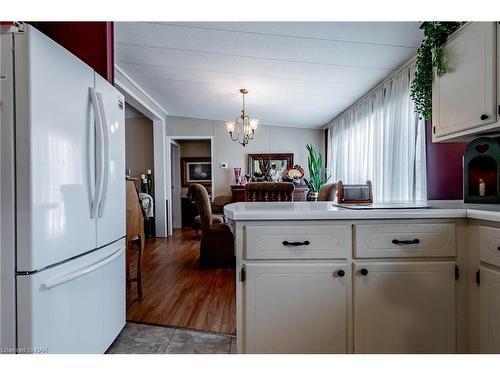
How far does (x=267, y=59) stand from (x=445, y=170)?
2.13 m

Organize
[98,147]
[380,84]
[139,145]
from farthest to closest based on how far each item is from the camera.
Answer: [139,145] < [380,84] < [98,147]

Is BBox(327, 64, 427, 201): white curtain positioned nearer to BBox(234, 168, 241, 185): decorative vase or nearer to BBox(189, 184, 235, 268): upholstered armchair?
BBox(189, 184, 235, 268): upholstered armchair

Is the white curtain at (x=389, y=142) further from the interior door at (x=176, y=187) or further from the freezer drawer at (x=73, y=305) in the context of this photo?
the interior door at (x=176, y=187)

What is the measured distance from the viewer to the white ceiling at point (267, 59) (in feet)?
8.04

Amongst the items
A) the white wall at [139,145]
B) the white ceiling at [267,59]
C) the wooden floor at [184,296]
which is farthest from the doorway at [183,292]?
the white ceiling at [267,59]

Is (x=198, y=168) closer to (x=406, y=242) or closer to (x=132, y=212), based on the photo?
(x=132, y=212)

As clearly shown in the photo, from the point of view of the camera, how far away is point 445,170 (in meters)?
2.34

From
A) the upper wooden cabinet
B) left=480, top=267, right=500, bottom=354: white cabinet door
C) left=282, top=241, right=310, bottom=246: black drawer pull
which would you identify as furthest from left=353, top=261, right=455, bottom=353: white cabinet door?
the upper wooden cabinet

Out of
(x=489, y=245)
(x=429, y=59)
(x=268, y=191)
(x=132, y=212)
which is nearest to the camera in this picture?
(x=489, y=245)

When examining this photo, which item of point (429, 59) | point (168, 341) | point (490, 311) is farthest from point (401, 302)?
point (429, 59)
